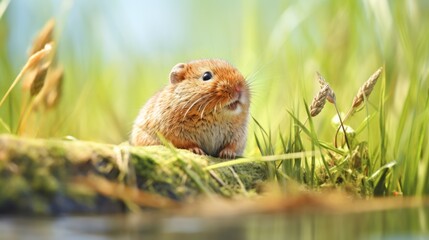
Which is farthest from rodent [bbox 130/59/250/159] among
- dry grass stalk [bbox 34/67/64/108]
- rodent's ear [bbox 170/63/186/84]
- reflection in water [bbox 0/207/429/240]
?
reflection in water [bbox 0/207/429/240]

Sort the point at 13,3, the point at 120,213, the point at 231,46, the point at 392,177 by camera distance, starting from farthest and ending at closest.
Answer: the point at 231,46, the point at 13,3, the point at 392,177, the point at 120,213

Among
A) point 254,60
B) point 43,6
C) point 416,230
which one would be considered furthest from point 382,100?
point 43,6

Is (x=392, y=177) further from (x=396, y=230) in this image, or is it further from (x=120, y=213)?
(x=120, y=213)

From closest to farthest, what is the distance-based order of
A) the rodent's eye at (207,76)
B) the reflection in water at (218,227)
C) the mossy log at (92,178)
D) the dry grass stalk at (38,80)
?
the reflection in water at (218,227) < the mossy log at (92,178) < the dry grass stalk at (38,80) < the rodent's eye at (207,76)

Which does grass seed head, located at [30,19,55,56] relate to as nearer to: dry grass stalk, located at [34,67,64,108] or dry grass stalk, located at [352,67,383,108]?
dry grass stalk, located at [34,67,64,108]

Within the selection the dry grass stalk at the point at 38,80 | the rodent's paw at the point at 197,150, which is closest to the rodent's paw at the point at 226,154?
the rodent's paw at the point at 197,150

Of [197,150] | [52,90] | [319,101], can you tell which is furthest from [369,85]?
[52,90]

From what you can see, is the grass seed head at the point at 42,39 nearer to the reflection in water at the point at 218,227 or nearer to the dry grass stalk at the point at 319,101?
the dry grass stalk at the point at 319,101
